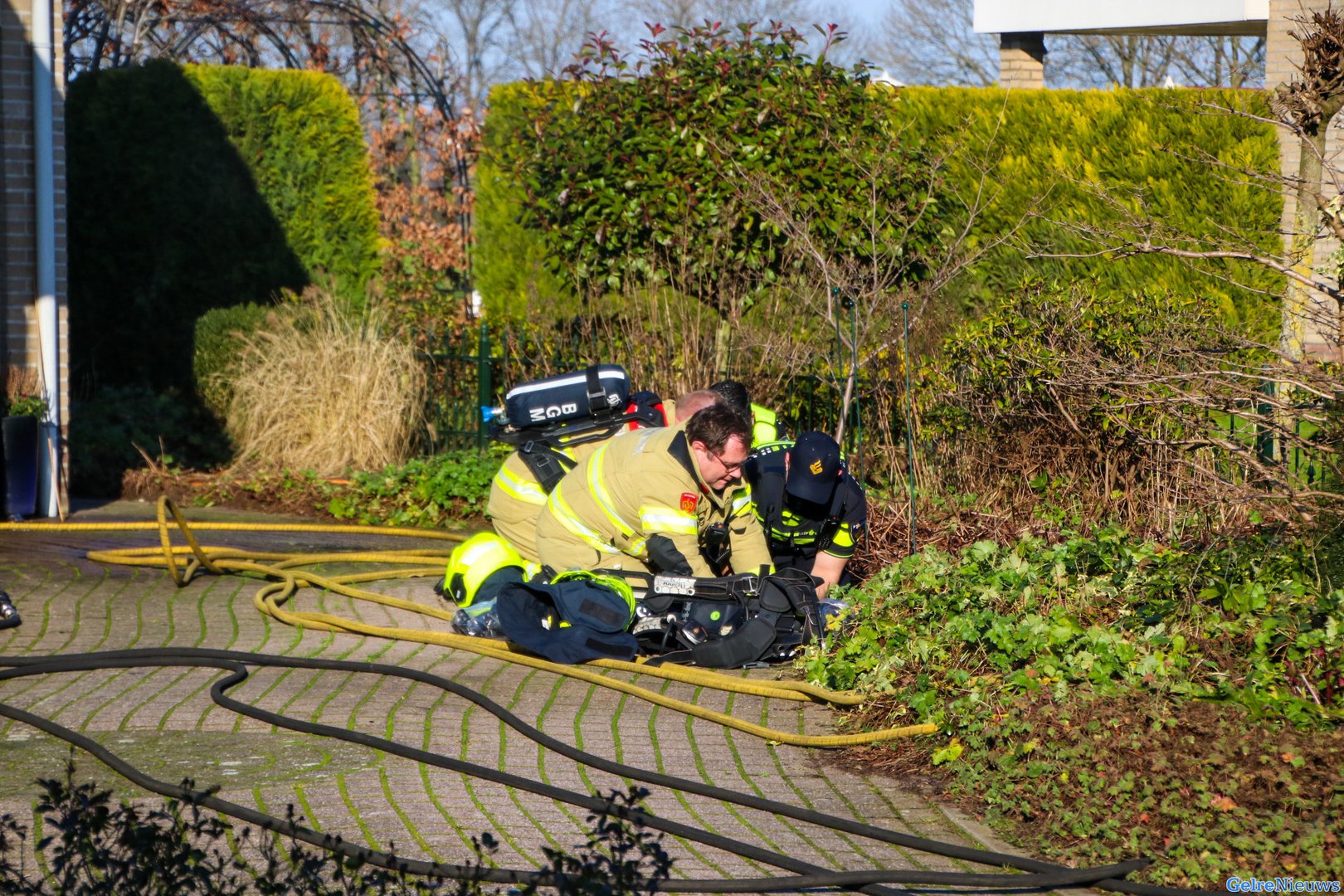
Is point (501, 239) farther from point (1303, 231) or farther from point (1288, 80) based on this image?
point (1303, 231)

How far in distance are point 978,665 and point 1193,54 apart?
1090 inches

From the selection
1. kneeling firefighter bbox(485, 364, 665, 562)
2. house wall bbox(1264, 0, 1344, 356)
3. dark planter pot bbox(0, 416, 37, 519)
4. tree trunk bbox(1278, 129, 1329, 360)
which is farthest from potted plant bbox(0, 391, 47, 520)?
house wall bbox(1264, 0, 1344, 356)

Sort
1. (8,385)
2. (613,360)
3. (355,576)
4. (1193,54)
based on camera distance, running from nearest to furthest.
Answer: (355,576)
(8,385)
(613,360)
(1193,54)

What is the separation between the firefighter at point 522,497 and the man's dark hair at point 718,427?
0.84m

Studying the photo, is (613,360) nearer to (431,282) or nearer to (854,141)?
(854,141)

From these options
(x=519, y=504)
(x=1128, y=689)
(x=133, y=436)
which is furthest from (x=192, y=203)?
(x=1128, y=689)

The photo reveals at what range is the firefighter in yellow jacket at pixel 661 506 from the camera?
617 cm

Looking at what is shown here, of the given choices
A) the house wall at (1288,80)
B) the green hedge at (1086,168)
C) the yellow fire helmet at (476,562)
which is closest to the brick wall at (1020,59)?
the house wall at (1288,80)

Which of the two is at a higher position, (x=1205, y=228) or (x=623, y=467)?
(x=1205, y=228)

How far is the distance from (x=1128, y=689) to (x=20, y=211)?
7.99 m

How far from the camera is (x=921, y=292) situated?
9523mm

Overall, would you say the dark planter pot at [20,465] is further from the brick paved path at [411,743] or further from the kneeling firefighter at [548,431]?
the kneeling firefighter at [548,431]

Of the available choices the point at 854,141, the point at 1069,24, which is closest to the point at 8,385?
the point at 854,141

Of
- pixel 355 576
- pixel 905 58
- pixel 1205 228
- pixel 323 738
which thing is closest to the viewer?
pixel 323 738
